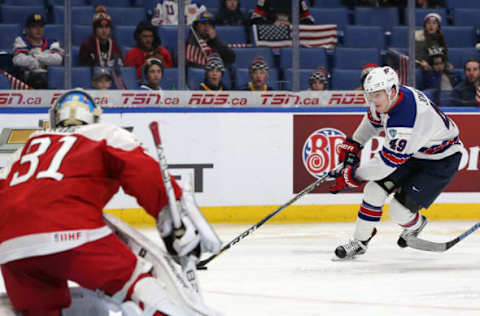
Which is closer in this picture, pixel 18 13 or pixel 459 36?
pixel 18 13

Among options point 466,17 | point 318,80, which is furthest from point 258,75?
point 466,17

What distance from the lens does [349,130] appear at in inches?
270

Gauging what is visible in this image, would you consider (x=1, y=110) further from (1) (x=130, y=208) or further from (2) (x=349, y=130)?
(2) (x=349, y=130)

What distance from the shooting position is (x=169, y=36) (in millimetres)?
6613

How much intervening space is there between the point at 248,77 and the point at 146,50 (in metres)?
0.74

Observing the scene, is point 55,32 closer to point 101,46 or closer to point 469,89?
point 101,46

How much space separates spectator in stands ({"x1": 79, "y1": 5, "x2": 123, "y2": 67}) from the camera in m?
6.44

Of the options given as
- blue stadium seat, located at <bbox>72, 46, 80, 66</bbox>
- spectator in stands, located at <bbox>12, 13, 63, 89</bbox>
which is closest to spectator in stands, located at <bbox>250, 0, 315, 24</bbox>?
blue stadium seat, located at <bbox>72, 46, 80, 66</bbox>

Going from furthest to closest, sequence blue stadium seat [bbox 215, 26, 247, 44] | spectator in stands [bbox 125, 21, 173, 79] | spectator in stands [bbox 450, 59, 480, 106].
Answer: spectator in stands [bbox 450, 59, 480, 106], blue stadium seat [bbox 215, 26, 247, 44], spectator in stands [bbox 125, 21, 173, 79]

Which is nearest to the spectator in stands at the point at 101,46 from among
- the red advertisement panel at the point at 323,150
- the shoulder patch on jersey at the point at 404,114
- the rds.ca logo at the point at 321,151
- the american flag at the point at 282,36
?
the american flag at the point at 282,36

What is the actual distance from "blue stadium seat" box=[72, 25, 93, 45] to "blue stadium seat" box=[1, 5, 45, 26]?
0.23 metres

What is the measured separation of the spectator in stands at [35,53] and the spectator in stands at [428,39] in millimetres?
2514

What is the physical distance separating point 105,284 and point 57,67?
4.11 m

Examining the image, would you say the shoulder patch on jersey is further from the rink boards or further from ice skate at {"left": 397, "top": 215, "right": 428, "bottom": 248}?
the rink boards
